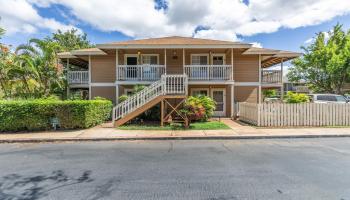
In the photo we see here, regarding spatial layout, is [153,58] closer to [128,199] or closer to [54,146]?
[54,146]

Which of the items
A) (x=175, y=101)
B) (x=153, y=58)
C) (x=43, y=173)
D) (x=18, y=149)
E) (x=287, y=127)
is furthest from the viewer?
(x=153, y=58)

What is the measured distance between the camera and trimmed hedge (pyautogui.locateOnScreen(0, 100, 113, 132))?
10445mm

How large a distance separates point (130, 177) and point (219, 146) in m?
4.10

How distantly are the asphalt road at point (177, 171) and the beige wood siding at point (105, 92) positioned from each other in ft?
30.9

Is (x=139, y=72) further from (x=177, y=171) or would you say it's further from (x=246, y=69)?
(x=177, y=171)

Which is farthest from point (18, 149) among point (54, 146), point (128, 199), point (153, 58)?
point (153, 58)

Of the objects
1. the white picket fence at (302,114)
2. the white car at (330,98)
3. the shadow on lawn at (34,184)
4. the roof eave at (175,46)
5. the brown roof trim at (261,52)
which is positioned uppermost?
the brown roof trim at (261,52)

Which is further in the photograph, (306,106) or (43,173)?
(306,106)

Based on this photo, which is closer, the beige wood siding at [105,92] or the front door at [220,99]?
the front door at [220,99]

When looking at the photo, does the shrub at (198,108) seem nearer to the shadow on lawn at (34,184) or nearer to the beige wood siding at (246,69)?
the beige wood siding at (246,69)

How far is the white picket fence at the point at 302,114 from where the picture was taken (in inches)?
465

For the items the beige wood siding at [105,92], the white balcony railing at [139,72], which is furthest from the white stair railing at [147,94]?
the beige wood siding at [105,92]

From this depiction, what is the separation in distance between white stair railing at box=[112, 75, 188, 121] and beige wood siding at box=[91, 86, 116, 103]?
521 cm

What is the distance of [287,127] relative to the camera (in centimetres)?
1159
